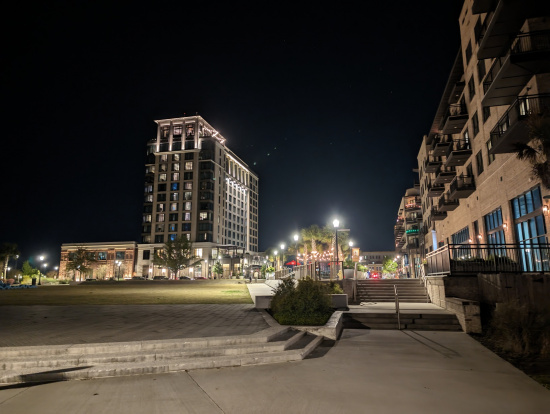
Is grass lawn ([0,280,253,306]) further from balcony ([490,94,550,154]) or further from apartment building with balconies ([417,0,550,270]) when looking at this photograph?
balcony ([490,94,550,154])

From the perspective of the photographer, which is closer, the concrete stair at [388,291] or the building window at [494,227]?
the concrete stair at [388,291]

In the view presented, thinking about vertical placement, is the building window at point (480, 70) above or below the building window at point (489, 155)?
above

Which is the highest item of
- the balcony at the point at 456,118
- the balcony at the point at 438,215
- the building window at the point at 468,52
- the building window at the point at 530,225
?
the building window at the point at 468,52

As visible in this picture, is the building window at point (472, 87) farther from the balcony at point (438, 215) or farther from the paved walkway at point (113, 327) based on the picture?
the paved walkway at point (113, 327)

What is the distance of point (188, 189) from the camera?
337 feet

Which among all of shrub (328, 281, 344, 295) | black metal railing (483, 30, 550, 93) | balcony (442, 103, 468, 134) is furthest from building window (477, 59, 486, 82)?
shrub (328, 281, 344, 295)

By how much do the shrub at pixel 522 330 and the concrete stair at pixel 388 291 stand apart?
9117 mm

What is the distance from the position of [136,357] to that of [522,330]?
9.35 meters

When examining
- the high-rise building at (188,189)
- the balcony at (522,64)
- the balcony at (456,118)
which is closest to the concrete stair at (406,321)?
the balcony at (522,64)

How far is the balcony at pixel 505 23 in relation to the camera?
1844cm

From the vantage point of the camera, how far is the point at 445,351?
9195 mm

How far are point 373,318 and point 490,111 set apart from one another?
2079cm

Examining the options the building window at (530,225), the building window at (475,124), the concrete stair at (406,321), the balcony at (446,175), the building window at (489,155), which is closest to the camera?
the concrete stair at (406,321)

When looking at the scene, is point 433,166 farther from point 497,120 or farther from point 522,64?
point 522,64
